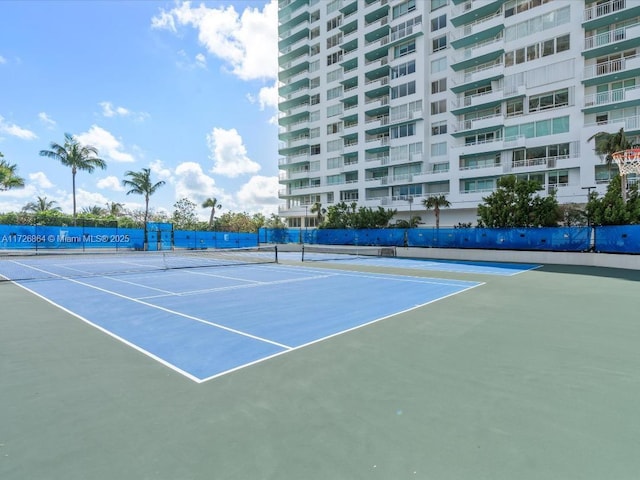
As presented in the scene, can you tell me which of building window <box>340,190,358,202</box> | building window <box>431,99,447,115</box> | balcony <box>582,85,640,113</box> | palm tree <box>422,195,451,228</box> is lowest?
palm tree <box>422,195,451,228</box>

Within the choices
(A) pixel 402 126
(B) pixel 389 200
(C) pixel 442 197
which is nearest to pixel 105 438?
(C) pixel 442 197

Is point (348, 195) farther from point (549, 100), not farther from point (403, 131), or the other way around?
point (549, 100)

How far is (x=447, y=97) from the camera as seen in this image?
168 ft

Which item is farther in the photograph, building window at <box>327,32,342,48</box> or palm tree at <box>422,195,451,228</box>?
building window at <box>327,32,342,48</box>

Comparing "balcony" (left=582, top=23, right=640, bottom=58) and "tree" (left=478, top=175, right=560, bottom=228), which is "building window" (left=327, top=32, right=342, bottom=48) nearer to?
"balcony" (left=582, top=23, right=640, bottom=58)

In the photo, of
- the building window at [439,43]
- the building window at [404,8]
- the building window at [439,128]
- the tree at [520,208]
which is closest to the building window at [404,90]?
the building window at [439,43]

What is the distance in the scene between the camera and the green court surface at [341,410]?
310cm

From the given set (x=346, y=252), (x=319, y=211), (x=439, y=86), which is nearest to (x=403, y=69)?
(x=439, y=86)

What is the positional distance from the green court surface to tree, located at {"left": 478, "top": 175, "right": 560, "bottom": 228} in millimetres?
23497

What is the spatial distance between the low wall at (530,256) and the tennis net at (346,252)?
1319 millimetres

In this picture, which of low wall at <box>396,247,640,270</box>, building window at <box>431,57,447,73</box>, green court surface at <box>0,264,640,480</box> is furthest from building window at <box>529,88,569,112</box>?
green court surface at <box>0,264,640,480</box>

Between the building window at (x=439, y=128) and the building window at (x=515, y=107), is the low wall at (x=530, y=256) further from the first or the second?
the building window at (x=439, y=128)

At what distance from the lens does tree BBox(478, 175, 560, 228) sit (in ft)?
90.9

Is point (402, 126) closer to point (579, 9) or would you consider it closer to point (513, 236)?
point (579, 9)
